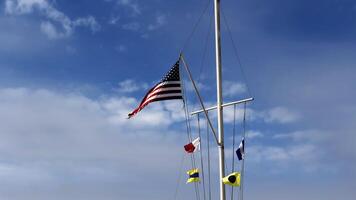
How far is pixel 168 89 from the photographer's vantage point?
123 feet

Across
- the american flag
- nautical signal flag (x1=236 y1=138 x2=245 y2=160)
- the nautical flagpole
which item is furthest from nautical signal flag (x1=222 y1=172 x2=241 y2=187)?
the american flag

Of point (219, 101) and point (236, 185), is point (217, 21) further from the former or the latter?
point (236, 185)

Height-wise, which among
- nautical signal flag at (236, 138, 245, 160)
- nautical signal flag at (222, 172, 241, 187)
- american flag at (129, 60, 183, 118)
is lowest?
nautical signal flag at (222, 172, 241, 187)

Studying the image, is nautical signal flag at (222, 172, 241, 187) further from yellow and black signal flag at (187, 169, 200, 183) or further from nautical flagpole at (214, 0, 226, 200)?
yellow and black signal flag at (187, 169, 200, 183)

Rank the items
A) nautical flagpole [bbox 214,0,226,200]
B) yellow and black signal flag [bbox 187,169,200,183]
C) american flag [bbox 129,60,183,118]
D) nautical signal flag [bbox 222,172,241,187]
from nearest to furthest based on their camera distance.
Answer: nautical signal flag [bbox 222,172,241,187] < nautical flagpole [bbox 214,0,226,200] < american flag [bbox 129,60,183,118] < yellow and black signal flag [bbox 187,169,200,183]

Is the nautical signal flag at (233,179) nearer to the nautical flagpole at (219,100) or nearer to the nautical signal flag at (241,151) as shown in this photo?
the nautical flagpole at (219,100)

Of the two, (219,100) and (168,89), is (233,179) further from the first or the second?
(168,89)

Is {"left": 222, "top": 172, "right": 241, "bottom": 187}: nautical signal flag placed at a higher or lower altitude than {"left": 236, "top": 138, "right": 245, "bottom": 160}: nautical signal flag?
lower

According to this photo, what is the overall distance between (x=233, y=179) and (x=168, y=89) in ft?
23.9

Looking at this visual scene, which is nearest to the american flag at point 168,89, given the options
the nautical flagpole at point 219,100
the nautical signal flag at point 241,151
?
the nautical flagpole at point 219,100

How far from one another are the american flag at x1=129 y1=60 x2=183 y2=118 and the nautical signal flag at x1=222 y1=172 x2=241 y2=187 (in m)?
6.17

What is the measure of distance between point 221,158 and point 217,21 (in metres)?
9.03

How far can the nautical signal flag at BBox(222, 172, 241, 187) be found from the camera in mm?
34513

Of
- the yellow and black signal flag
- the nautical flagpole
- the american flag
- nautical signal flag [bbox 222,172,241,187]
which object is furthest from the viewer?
the yellow and black signal flag
